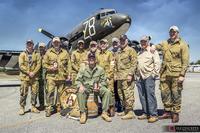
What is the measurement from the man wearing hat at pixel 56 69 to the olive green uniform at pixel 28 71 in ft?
1.55

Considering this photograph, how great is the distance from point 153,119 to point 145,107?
58cm

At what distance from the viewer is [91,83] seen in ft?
29.4

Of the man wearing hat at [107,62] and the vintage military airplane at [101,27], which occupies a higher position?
the vintage military airplane at [101,27]

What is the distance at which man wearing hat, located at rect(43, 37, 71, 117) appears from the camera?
988 centimetres

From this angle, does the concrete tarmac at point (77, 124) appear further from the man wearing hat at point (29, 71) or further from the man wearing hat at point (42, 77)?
the man wearing hat at point (42, 77)

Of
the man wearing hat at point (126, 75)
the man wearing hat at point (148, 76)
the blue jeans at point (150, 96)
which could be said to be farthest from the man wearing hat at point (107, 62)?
the blue jeans at point (150, 96)

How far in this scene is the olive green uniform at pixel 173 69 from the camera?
26.9 ft

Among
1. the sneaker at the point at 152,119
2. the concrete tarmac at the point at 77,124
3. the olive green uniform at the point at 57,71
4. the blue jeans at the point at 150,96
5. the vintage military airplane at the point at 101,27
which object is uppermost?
the vintage military airplane at the point at 101,27

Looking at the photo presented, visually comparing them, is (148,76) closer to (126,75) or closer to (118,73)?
(126,75)

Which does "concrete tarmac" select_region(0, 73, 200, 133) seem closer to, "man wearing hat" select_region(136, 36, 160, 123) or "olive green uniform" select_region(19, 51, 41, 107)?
"man wearing hat" select_region(136, 36, 160, 123)

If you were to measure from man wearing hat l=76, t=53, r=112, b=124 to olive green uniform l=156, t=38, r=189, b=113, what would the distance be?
5.01ft

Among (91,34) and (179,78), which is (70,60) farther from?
(91,34)

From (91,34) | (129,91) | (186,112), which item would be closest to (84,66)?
(129,91)

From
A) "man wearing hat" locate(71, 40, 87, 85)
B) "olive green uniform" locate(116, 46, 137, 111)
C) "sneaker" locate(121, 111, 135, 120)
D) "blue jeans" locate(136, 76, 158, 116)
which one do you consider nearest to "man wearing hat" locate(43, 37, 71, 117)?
"man wearing hat" locate(71, 40, 87, 85)
